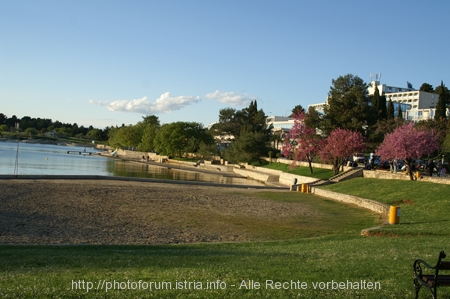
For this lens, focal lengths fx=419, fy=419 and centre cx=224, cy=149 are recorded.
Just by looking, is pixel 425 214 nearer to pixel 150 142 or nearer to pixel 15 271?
pixel 15 271

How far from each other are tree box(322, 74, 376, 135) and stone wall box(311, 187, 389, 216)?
16673mm

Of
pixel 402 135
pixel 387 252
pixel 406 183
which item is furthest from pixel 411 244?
pixel 402 135

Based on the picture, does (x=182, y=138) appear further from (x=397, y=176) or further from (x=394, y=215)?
(x=394, y=215)

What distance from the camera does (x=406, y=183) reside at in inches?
1346

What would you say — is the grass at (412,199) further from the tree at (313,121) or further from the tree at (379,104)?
the tree at (379,104)

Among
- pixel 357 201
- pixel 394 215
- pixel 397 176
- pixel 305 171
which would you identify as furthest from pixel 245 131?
pixel 394 215

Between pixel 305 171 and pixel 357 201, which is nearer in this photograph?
pixel 357 201

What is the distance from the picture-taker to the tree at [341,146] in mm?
50188

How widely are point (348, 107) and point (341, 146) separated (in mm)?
8922

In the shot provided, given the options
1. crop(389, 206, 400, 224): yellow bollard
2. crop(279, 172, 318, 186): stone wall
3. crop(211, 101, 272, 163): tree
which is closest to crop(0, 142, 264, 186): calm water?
crop(279, 172, 318, 186): stone wall

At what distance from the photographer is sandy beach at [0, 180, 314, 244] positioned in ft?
61.2

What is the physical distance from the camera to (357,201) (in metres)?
32.5

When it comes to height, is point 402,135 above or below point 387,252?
above

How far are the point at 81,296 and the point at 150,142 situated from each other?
405 ft
